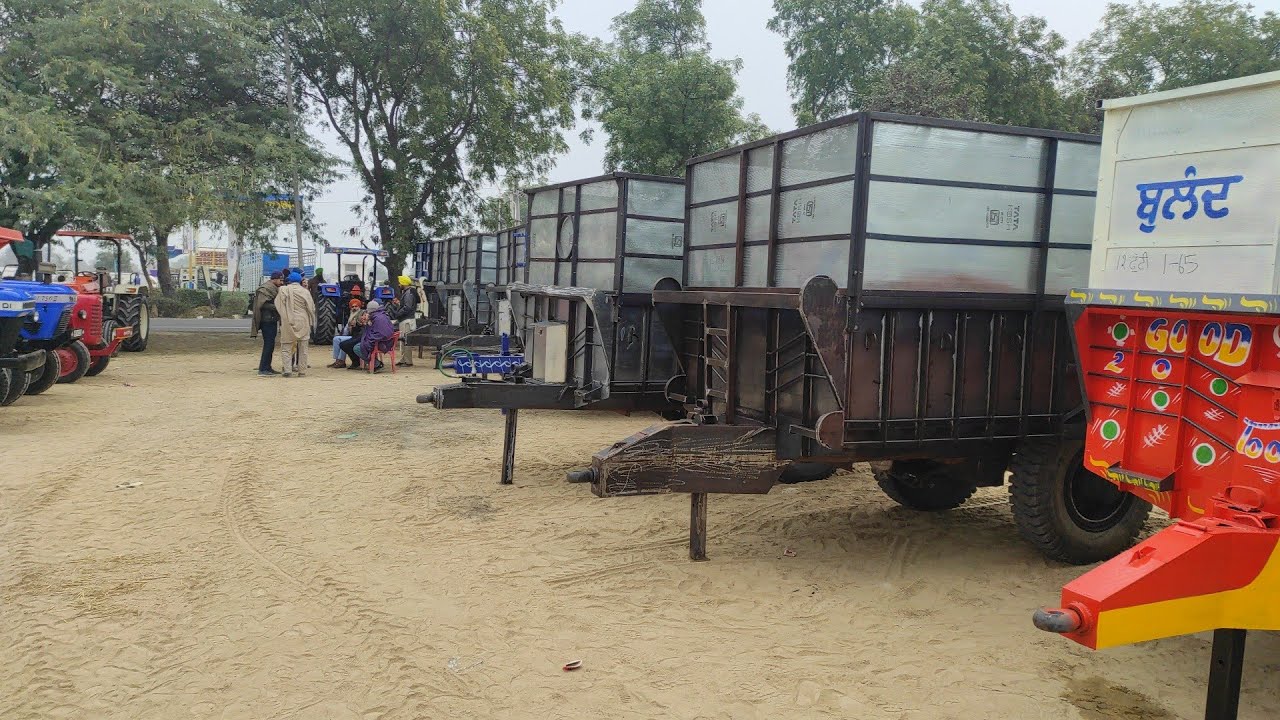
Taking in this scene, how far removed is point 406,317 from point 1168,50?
2387 cm

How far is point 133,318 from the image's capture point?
16.9 metres

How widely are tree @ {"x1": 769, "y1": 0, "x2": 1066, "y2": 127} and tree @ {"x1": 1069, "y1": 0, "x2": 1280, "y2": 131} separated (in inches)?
67.4

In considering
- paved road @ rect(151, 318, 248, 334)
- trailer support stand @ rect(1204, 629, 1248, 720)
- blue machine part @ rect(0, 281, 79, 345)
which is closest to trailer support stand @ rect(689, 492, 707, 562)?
trailer support stand @ rect(1204, 629, 1248, 720)

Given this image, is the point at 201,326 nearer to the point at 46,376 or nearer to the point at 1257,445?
the point at 46,376

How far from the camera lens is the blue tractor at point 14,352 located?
32.6 ft

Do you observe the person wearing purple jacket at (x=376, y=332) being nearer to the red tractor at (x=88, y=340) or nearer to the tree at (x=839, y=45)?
the red tractor at (x=88, y=340)

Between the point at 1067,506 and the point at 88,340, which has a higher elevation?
the point at 88,340

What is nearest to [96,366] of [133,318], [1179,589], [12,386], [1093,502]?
[133,318]

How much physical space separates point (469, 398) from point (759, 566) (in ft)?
9.40

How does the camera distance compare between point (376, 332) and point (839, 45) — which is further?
point (839, 45)

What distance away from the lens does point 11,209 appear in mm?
15688

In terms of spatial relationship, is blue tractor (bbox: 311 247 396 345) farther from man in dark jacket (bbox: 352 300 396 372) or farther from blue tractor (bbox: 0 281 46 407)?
blue tractor (bbox: 0 281 46 407)

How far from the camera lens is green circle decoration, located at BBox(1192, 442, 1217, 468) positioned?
3715mm

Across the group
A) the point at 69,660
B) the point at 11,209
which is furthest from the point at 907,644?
the point at 11,209
